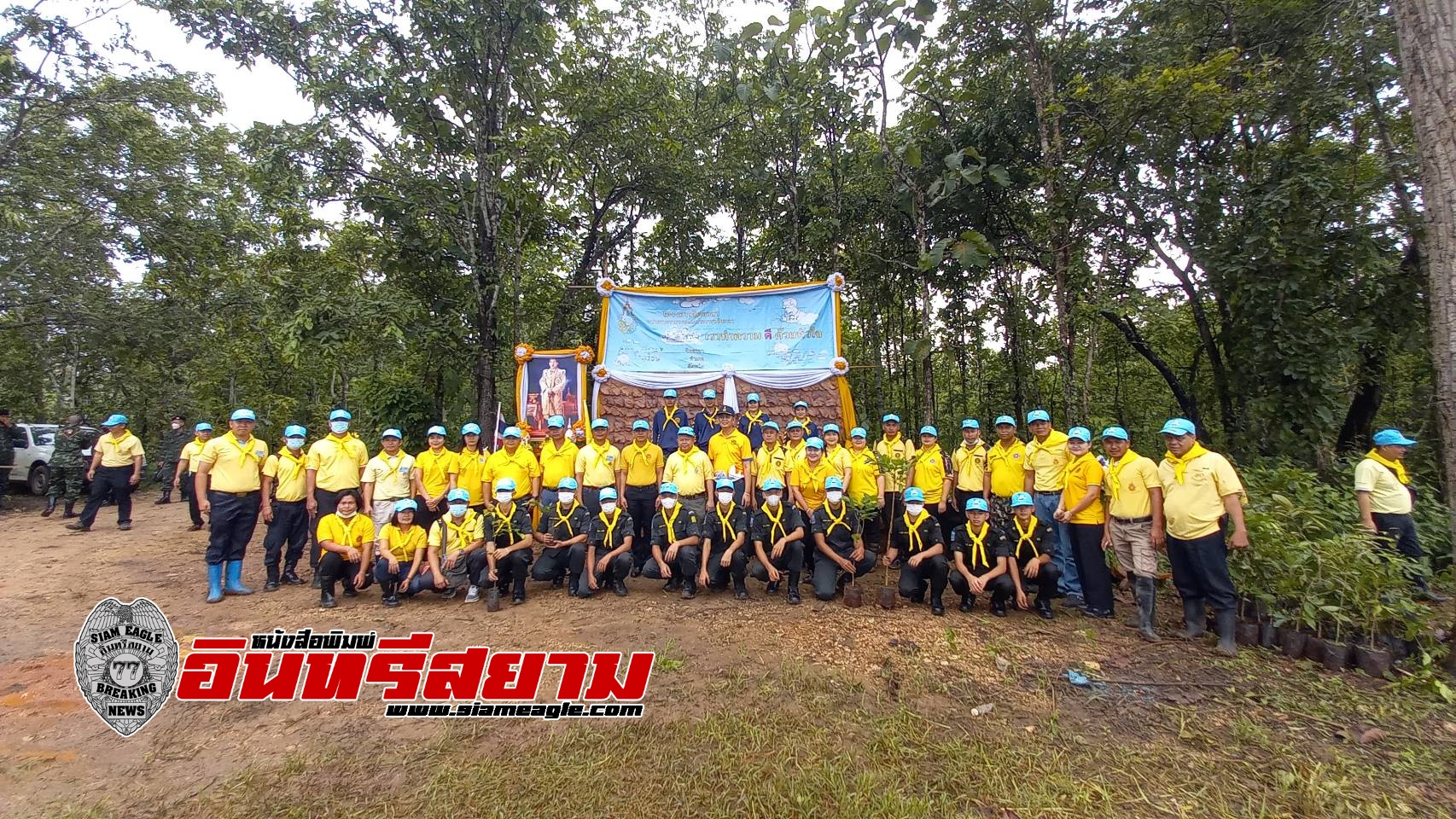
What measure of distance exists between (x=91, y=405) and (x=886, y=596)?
20.7m

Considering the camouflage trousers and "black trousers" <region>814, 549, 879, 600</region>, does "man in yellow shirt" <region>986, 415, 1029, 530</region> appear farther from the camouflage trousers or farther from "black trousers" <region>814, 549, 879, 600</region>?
the camouflage trousers

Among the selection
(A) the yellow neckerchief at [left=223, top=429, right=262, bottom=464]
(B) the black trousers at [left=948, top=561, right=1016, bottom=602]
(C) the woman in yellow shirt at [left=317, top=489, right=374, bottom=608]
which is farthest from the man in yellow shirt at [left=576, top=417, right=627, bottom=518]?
(B) the black trousers at [left=948, top=561, right=1016, bottom=602]

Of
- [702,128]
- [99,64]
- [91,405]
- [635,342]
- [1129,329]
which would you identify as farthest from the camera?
[91,405]

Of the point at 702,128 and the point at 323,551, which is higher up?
the point at 702,128

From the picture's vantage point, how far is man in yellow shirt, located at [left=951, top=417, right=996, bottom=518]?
6.06 m

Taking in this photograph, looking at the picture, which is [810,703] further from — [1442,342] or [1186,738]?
[1442,342]

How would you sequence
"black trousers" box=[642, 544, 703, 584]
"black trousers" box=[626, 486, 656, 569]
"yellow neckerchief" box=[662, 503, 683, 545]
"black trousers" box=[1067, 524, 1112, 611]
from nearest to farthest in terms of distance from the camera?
"black trousers" box=[1067, 524, 1112, 611]
"black trousers" box=[642, 544, 703, 584]
"yellow neckerchief" box=[662, 503, 683, 545]
"black trousers" box=[626, 486, 656, 569]

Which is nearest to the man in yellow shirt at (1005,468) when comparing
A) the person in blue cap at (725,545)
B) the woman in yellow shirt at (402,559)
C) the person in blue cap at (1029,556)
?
the person in blue cap at (1029,556)

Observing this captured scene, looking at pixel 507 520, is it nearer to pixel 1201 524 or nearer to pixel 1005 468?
pixel 1005 468

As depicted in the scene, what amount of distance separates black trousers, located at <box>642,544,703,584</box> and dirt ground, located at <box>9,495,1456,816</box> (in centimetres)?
21

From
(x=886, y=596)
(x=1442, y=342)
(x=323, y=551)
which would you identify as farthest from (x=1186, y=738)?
(x=323, y=551)

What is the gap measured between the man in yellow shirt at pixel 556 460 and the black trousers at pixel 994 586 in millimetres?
3861

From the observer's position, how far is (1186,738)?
122 inches

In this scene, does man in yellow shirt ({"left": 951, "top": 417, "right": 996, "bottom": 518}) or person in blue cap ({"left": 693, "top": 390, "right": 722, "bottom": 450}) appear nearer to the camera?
man in yellow shirt ({"left": 951, "top": 417, "right": 996, "bottom": 518})
